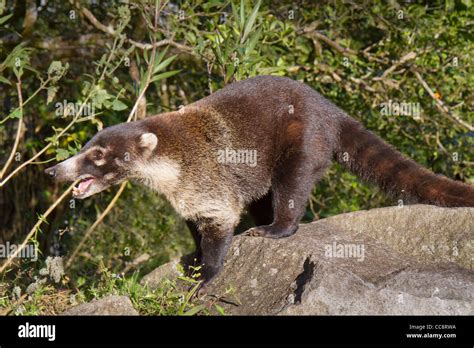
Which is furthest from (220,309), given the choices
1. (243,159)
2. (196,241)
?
(243,159)

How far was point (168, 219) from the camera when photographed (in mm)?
10383

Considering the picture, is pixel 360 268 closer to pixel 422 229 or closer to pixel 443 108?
pixel 422 229

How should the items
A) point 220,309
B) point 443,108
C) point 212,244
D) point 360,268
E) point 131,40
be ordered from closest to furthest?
point 220,309
point 360,268
point 212,244
point 131,40
point 443,108

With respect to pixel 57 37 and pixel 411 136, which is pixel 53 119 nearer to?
pixel 57 37

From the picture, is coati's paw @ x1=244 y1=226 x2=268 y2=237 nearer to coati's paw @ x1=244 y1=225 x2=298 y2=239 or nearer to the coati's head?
coati's paw @ x1=244 y1=225 x2=298 y2=239

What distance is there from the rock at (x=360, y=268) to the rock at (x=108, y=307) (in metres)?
0.73

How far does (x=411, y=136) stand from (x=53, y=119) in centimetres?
414

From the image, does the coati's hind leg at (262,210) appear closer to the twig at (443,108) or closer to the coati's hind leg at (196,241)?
the coati's hind leg at (196,241)

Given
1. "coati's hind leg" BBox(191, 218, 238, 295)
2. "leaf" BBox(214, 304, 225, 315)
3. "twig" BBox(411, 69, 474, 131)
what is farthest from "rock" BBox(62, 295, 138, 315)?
"twig" BBox(411, 69, 474, 131)

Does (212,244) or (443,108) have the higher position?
(443,108)

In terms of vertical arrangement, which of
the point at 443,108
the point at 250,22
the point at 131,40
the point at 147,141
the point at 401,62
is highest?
the point at 250,22

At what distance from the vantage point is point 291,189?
19.7ft

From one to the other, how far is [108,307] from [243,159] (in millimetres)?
2059

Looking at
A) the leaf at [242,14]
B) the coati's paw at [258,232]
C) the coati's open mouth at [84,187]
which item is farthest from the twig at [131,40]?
the coati's paw at [258,232]
